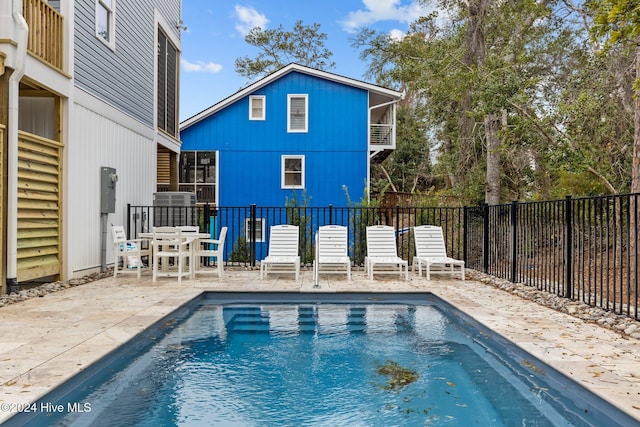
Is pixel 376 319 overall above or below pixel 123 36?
below

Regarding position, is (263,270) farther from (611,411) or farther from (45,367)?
(611,411)

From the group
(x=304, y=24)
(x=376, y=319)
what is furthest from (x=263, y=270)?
(x=304, y=24)

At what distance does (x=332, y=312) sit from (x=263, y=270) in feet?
9.01

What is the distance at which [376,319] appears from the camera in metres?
6.36

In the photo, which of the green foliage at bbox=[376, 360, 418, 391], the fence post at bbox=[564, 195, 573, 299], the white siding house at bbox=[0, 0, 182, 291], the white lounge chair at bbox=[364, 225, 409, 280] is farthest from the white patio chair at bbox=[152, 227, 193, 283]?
the fence post at bbox=[564, 195, 573, 299]

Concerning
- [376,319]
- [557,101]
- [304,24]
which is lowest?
[376,319]

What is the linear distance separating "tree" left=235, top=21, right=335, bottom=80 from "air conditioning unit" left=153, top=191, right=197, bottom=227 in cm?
1726

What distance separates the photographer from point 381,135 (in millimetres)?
18781

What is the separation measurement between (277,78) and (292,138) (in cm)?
219

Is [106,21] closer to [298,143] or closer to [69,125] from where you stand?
[69,125]

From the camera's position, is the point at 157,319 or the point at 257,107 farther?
the point at 257,107

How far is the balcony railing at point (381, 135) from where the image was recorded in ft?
58.3

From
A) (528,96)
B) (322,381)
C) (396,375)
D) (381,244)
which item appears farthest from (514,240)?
(322,381)

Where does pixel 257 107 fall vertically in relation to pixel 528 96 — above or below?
above
